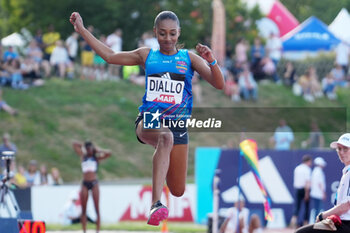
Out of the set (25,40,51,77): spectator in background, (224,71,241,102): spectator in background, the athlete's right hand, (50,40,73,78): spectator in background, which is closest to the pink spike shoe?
the athlete's right hand

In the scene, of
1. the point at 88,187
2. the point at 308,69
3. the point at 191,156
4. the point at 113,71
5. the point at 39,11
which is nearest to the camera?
the point at 88,187

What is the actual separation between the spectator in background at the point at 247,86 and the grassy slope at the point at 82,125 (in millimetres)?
335

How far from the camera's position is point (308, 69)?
97.2 feet

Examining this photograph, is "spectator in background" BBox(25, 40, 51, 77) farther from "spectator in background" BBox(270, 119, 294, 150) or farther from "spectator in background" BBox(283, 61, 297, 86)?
"spectator in background" BBox(283, 61, 297, 86)

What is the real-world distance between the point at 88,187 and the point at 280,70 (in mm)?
16702

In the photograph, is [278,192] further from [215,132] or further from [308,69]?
[308,69]

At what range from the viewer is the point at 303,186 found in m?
17.1

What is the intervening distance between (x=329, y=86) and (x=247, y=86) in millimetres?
3708

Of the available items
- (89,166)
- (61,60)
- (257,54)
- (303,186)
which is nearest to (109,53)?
(89,166)


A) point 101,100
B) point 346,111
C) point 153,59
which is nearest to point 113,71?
point 101,100

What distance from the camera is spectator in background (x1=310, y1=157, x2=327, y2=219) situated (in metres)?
16.8

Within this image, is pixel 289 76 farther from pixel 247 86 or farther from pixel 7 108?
pixel 7 108

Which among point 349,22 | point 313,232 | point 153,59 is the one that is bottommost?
point 313,232

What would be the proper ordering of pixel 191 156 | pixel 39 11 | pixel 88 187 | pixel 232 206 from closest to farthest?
pixel 88 187 < pixel 232 206 < pixel 191 156 < pixel 39 11
